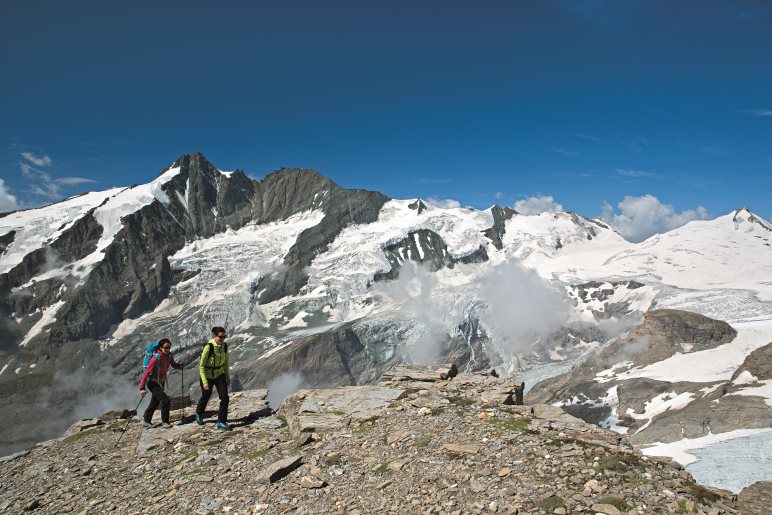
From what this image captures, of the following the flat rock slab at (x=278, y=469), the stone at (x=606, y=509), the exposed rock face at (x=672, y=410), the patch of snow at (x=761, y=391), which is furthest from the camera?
the patch of snow at (x=761, y=391)

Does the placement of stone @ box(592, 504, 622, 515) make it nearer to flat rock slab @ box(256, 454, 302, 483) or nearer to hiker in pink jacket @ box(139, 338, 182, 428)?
flat rock slab @ box(256, 454, 302, 483)

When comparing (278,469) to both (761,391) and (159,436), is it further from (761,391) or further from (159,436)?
(761,391)

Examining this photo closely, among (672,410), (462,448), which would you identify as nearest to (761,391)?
(672,410)

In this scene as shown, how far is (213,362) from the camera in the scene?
20.8 m

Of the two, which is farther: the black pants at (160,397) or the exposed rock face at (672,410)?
the exposed rock face at (672,410)

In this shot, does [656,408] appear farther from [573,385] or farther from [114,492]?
[114,492]

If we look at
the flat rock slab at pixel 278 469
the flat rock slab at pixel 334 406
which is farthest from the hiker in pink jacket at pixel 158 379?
the flat rock slab at pixel 278 469

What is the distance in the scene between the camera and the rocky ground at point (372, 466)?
1138 cm

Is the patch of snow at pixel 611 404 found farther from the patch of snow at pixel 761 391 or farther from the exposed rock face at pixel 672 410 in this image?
the patch of snow at pixel 761 391

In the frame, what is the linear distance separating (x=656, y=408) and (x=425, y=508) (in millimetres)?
154948

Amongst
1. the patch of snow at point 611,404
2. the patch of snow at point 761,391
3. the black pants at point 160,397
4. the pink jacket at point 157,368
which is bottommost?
the patch of snow at point 611,404

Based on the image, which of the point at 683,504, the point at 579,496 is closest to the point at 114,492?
the point at 579,496

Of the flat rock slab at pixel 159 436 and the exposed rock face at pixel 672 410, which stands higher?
the flat rock slab at pixel 159 436

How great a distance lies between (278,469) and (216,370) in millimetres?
7182
